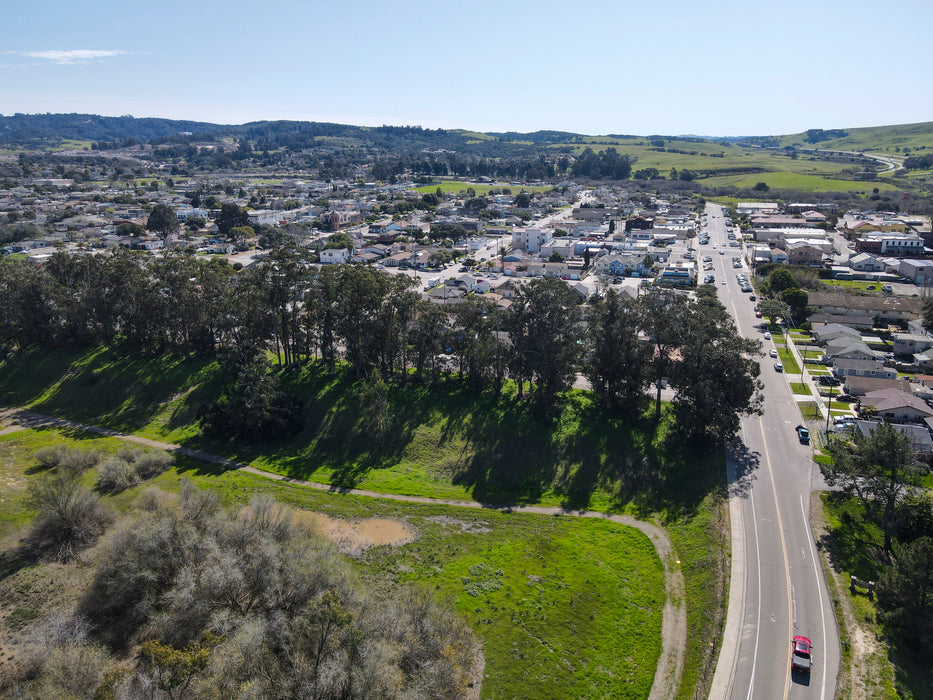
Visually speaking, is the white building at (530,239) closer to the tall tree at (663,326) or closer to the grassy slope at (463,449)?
the grassy slope at (463,449)

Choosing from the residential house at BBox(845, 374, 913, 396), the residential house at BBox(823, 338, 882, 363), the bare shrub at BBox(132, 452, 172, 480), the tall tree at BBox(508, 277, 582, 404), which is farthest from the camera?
the residential house at BBox(823, 338, 882, 363)

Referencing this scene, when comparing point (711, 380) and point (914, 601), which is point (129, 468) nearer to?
point (711, 380)

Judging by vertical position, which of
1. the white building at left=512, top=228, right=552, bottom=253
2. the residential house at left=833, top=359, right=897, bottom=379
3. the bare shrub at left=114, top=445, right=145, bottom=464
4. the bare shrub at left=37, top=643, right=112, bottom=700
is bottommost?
the bare shrub at left=114, top=445, right=145, bottom=464

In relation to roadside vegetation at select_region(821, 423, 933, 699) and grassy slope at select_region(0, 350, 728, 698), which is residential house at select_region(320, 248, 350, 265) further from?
roadside vegetation at select_region(821, 423, 933, 699)

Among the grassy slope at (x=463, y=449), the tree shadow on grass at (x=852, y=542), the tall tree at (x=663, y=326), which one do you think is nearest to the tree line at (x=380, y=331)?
the tall tree at (x=663, y=326)

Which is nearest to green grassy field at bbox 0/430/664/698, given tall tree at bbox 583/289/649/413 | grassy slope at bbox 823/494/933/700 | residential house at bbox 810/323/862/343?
grassy slope at bbox 823/494/933/700

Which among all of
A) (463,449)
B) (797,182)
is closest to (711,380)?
(463,449)
